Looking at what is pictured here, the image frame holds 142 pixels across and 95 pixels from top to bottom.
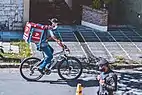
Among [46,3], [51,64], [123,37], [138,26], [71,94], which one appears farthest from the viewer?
[46,3]

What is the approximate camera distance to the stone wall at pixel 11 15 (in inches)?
674

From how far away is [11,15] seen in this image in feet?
56.5

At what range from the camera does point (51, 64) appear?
1230 centimetres

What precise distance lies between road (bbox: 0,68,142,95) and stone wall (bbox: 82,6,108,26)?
489 centimetres

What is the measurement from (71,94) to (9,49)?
4164 millimetres

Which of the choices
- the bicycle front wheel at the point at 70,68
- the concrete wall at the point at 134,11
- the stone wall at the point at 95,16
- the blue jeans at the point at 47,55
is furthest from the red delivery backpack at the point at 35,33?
the concrete wall at the point at 134,11

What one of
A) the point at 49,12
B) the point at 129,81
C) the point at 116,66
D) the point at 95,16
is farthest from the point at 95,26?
the point at 129,81

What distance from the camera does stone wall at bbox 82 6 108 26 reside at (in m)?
17.6

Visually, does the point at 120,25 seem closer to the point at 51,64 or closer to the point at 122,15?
the point at 122,15

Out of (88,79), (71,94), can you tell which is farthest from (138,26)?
(71,94)

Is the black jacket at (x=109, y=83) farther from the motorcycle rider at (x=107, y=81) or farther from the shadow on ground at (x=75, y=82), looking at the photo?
the shadow on ground at (x=75, y=82)

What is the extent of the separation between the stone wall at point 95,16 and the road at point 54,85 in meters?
4.89

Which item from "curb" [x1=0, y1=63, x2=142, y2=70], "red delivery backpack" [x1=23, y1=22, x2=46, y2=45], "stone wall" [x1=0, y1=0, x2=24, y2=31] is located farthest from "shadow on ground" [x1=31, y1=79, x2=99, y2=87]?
"stone wall" [x1=0, y1=0, x2=24, y2=31]

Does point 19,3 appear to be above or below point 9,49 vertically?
above
